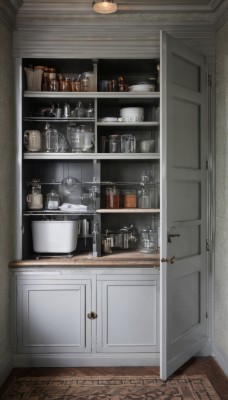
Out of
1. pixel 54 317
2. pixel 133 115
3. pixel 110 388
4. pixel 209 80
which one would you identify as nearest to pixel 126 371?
pixel 110 388

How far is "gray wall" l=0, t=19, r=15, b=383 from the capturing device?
9.53 ft

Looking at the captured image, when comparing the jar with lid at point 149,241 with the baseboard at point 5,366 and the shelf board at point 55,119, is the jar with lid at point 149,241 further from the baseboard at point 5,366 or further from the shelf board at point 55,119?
the baseboard at point 5,366

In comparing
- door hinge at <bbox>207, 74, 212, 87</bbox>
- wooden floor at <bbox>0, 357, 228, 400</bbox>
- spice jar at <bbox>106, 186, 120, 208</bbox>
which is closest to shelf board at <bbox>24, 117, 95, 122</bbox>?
spice jar at <bbox>106, 186, 120, 208</bbox>

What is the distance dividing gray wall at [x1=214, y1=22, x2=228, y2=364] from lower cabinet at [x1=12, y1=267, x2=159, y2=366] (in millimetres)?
481

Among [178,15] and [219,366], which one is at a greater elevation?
[178,15]

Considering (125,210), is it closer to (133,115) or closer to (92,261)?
(92,261)

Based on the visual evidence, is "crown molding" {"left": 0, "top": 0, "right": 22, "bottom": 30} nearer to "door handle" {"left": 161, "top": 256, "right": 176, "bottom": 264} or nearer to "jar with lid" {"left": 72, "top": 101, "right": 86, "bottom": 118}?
"jar with lid" {"left": 72, "top": 101, "right": 86, "bottom": 118}

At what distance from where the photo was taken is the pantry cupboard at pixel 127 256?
283 cm

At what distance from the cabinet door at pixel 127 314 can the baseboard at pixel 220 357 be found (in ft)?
1.56

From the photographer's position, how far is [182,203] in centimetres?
292

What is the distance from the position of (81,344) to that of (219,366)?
3.50ft

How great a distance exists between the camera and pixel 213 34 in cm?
316

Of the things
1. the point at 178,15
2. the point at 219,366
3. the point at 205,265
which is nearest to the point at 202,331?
the point at 219,366

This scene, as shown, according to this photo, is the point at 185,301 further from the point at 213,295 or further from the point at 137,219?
the point at 137,219
